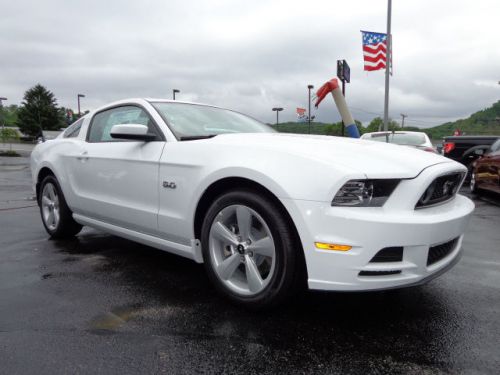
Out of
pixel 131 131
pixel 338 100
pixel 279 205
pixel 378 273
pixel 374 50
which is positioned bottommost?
pixel 378 273

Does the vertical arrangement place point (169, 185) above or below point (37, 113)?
below

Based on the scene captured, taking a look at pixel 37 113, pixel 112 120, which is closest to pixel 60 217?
pixel 112 120

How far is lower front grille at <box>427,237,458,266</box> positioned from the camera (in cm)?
242

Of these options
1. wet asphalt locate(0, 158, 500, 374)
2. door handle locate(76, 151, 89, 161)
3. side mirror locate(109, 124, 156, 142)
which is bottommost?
wet asphalt locate(0, 158, 500, 374)

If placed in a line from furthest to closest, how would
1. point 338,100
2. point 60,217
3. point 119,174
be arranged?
1. point 338,100
2. point 60,217
3. point 119,174

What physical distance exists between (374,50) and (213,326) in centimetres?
1602

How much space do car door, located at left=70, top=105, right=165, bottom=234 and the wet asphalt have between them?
490 mm

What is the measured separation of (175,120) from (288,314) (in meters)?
1.74

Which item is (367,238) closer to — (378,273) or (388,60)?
(378,273)

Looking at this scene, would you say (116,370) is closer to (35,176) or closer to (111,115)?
(111,115)

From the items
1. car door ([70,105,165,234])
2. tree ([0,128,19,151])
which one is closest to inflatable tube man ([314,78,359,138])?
car door ([70,105,165,234])

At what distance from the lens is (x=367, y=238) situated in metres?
2.20

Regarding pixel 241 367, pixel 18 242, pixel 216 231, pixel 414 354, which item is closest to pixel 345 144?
pixel 216 231

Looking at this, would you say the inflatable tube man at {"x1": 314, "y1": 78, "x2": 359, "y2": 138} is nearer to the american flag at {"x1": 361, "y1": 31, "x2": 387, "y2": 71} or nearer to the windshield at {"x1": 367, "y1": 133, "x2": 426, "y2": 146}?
the windshield at {"x1": 367, "y1": 133, "x2": 426, "y2": 146}
